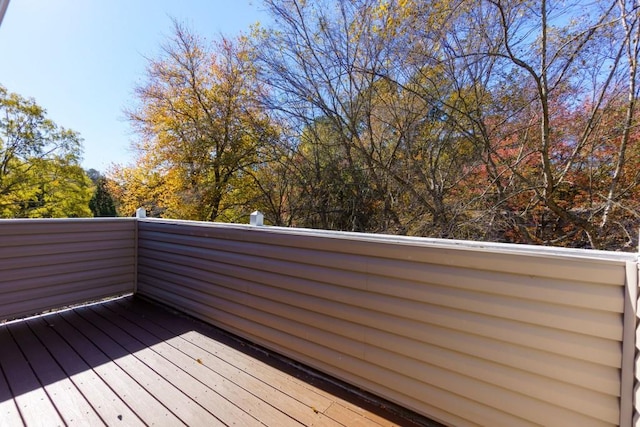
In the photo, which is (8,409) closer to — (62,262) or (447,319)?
(62,262)

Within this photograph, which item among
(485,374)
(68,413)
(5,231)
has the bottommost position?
(68,413)

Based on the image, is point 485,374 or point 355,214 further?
point 355,214

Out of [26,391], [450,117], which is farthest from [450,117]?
[26,391]

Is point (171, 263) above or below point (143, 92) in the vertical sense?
below

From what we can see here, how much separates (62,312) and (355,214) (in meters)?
4.61

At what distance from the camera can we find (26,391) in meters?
1.78

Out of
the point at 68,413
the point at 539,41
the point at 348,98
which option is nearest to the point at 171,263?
the point at 68,413

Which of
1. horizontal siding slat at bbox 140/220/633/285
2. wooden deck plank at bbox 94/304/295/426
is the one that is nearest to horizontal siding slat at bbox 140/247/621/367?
horizontal siding slat at bbox 140/220/633/285

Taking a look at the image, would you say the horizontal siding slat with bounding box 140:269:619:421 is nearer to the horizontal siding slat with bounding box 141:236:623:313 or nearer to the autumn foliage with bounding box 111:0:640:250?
the horizontal siding slat with bounding box 141:236:623:313

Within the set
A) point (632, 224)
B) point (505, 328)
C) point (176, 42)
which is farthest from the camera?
point (176, 42)

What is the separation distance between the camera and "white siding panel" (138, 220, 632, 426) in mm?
1163

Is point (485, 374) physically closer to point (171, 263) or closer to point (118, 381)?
point (118, 381)

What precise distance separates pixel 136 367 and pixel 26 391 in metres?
0.57

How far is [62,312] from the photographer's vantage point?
295 cm
